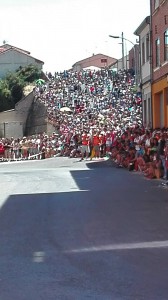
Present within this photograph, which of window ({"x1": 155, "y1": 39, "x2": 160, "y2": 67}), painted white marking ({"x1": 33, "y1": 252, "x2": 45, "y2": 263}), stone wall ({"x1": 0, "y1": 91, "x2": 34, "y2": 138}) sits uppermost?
window ({"x1": 155, "y1": 39, "x2": 160, "y2": 67})

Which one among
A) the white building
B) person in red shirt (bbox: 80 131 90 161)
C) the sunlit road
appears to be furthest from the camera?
the white building

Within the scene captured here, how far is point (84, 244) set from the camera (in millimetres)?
9680

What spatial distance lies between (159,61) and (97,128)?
25.5ft

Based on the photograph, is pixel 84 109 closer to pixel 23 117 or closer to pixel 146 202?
pixel 23 117

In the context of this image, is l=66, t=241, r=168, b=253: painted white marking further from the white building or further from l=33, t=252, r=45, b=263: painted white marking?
the white building

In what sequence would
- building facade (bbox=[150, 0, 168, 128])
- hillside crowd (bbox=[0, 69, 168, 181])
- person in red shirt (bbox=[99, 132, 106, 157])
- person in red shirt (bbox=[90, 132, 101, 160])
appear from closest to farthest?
hillside crowd (bbox=[0, 69, 168, 181]), building facade (bbox=[150, 0, 168, 128]), person in red shirt (bbox=[90, 132, 101, 160]), person in red shirt (bbox=[99, 132, 106, 157])

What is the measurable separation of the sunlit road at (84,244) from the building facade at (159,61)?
46.0 ft

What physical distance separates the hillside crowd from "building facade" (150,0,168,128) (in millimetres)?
1274

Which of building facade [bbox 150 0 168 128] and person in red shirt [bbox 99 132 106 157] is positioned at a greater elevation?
building facade [bbox 150 0 168 128]

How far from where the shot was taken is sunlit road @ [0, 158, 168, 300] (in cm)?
701

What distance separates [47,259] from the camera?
28.2 ft

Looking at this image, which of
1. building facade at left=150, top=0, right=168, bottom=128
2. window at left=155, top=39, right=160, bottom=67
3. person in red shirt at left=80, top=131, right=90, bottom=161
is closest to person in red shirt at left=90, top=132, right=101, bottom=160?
person in red shirt at left=80, top=131, right=90, bottom=161

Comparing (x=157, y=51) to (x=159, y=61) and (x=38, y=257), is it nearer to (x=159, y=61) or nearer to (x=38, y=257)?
(x=159, y=61)

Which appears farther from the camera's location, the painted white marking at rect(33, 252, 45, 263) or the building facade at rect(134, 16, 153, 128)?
the building facade at rect(134, 16, 153, 128)
